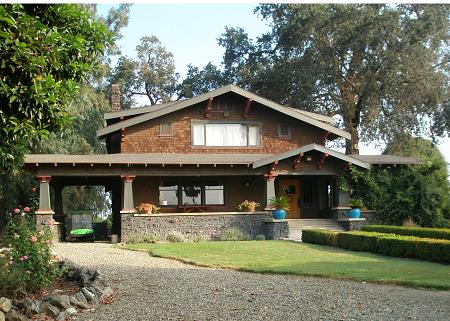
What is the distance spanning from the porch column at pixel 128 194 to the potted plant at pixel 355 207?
374 inches

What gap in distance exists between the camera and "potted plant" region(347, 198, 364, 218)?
24.4 m

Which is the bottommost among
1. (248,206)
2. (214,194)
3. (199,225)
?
(199,225)

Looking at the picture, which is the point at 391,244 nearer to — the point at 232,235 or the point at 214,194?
the point at 232,235

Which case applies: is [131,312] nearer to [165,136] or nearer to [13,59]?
[13,59]

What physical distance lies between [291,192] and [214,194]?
4.20 meters

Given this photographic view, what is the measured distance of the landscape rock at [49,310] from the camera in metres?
8.05

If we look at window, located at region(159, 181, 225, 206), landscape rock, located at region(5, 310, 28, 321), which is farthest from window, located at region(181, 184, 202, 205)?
landscape rock, located at region(5, 310, 28, 321)

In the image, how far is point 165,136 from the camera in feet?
85.8

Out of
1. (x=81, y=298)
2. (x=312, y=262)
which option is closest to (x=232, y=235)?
(x=312, y=262)

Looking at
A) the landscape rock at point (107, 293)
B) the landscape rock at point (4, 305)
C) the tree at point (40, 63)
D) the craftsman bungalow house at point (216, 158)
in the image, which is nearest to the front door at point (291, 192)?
the craftsman bungalow house at point (216, 158)

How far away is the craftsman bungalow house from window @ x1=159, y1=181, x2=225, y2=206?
1.9 inches

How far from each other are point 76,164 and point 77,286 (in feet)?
43.9

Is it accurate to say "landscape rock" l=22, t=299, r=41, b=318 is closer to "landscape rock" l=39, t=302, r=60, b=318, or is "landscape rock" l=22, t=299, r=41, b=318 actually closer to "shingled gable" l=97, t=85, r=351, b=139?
"landscape rock" l=39, t=302, r=60, b=318

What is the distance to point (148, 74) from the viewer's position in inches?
2170
